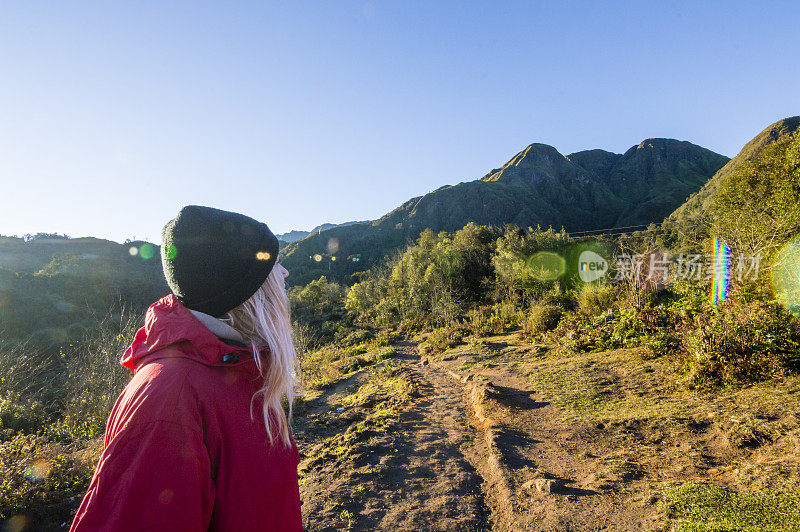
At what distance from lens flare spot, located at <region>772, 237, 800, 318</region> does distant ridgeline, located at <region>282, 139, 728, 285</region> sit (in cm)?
5329

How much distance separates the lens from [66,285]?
117 feet

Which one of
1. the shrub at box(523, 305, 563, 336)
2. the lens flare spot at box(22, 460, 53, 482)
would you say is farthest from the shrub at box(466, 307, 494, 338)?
the lens flare spot at box(22, 460, 53, 482)

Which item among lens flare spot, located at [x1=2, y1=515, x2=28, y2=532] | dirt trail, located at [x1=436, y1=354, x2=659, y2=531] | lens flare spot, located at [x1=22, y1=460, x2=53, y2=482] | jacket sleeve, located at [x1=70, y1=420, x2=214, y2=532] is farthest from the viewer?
lens flare spot, located at [x1=22, y1=460, x2=53, y2=482]

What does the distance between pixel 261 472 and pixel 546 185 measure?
133m

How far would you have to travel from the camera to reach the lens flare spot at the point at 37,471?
3.75 metres

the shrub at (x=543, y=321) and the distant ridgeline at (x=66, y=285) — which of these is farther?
the distant ridgeline at (x=66, y=285)

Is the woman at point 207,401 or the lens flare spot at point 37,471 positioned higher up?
the woman at point 207,401

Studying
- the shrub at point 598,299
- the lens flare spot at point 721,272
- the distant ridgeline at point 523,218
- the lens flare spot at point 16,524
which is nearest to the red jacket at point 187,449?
the lens flare spot at point 16,524

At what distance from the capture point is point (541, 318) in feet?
33.1

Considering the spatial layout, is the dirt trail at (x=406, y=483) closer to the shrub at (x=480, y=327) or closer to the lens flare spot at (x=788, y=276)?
the lens flare spot at (x=788, y=276)

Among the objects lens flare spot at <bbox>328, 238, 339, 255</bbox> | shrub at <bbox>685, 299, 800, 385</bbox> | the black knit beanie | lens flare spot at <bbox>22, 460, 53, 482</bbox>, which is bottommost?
lens flare spot at <bbox>22, 460, 53, 482</bbox>

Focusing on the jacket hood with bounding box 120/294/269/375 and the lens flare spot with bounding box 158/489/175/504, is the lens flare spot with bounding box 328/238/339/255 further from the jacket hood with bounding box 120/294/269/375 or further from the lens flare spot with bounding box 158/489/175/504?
the lens flare spot with bounding box 158/489/175/504

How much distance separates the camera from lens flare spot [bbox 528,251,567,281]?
16.0 metres

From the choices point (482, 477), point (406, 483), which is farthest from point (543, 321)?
point (406, 483)
